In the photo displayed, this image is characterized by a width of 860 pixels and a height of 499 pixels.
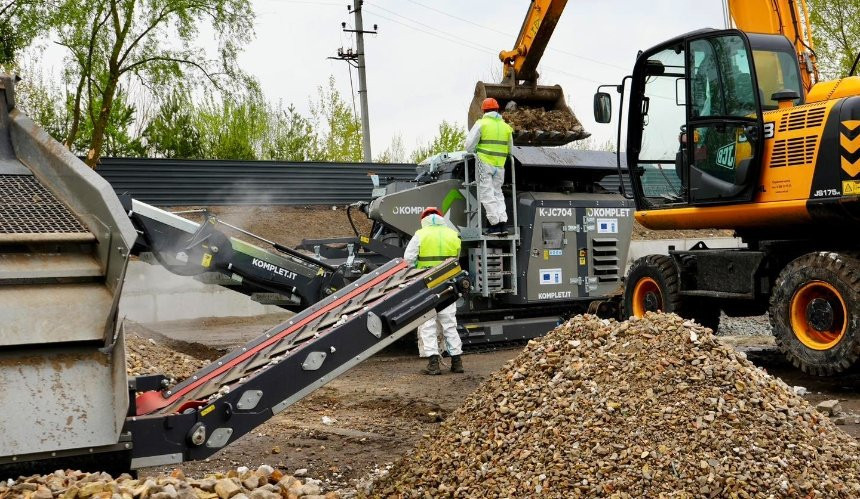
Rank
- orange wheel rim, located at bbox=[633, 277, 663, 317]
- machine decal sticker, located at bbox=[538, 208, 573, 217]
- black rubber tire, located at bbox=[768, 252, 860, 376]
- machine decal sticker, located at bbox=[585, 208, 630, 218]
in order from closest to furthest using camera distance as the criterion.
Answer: black rubber tire, located at bbox=[768, 252, 860, 376], orange wheel rim, located at bbox=[633, 277, 663, 317], machine decal sticker, located at bbox=[538, 208, 573, 217], machine decal sticker, located at bbox=[585, 208, 630, 218]

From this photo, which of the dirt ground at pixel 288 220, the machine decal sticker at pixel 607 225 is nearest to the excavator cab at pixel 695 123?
the machine decal sticker at pixel 607 225

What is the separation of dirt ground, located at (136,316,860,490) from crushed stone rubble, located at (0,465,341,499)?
1396 mm

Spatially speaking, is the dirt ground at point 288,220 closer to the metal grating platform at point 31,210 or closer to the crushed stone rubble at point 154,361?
the crushed stone rubble at point 154,361

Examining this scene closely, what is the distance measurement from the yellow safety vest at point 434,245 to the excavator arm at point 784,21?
366 cm

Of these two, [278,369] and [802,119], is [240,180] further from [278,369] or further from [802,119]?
[278,369]

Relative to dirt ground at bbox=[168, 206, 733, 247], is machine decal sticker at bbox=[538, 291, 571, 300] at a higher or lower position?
lower

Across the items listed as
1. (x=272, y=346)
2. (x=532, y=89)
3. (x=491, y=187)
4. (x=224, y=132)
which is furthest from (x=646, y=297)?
(x=224, y=132)

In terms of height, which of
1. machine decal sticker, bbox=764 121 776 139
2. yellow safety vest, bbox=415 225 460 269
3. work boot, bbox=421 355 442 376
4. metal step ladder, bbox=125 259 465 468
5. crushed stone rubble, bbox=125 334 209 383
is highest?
machine decal sticker, bbox=764 121 776 139

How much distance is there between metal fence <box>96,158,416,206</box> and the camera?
1620 centimetres

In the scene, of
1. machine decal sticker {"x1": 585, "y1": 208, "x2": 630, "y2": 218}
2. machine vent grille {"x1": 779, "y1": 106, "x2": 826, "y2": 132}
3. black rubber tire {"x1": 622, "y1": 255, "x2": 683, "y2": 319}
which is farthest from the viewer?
machine decal sticker {"x1": 585, "y1": 208, "x2": 630, "y2": 218}

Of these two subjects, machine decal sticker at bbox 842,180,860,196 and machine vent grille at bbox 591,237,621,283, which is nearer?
machine decal sticker at bbox 842,180,860,196

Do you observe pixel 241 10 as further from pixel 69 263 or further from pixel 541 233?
pixel 69 263

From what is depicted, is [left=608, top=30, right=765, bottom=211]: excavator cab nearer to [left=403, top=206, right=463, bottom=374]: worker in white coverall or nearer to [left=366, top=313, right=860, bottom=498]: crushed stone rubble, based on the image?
[left=403, top=206, right=463, bottom=374]: worker in white coverall

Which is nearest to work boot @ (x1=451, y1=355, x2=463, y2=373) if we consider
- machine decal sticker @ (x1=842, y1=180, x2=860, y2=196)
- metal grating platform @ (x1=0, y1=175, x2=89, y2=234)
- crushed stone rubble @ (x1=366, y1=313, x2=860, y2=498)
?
crushed stone rubble @ (x1=366, y1=313, x2=860, y2=498)
